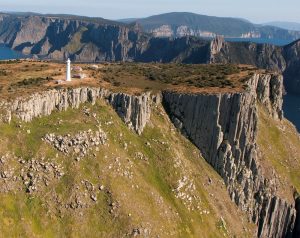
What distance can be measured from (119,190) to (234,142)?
34.8 meters

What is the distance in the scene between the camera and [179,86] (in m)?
120

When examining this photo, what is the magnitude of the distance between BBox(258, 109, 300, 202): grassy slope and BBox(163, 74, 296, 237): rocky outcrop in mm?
5774

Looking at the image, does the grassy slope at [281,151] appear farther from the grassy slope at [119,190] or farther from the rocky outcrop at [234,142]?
the grassy slope at [119,190]

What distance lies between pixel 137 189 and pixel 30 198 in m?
21.3

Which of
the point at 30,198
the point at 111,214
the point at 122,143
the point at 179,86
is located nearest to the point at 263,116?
the point at 179,86

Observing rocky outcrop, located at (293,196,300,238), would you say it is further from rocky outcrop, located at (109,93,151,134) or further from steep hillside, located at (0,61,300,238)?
rocky outcrop, located at (109,93,151,134)

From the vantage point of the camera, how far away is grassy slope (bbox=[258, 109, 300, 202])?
396ft

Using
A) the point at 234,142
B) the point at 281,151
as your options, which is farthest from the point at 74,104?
the point at 281,151

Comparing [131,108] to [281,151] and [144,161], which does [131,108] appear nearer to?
[144,161]

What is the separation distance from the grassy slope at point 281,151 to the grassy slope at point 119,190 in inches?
695

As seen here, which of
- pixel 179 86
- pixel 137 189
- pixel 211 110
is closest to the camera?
pixel 137 189

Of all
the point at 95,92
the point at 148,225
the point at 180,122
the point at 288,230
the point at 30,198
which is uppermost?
the point at 95,92

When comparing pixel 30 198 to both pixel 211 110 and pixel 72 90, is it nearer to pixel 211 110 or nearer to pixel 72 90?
pixel 72 90

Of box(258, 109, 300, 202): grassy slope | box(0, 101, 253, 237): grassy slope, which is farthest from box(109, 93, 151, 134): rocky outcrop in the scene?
box(258, 109, 300, 202): grassy slope
